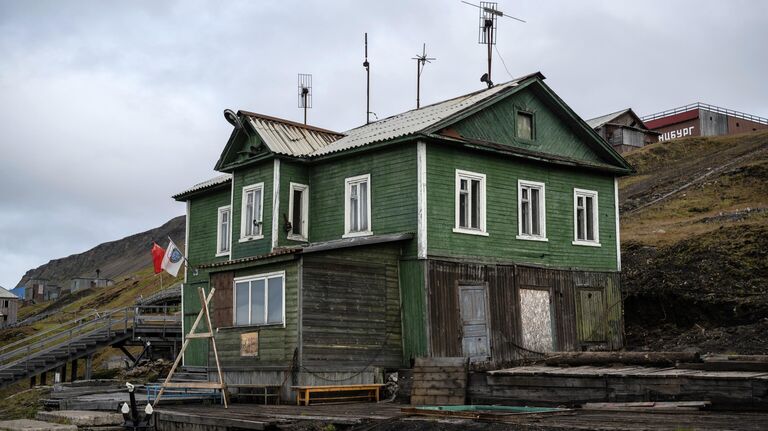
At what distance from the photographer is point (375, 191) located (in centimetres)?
2552

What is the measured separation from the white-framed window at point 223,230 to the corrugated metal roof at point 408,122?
510 centimetres

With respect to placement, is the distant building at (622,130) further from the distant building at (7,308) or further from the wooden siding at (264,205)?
the distant building at (7,308)

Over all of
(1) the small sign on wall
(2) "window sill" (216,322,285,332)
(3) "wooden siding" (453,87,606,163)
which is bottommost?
(1) the small sign on wall

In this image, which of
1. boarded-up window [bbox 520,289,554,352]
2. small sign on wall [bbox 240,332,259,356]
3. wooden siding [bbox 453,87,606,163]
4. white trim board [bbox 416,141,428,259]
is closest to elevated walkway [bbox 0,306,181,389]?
small sign on wall [bbox 240,332,259,356]

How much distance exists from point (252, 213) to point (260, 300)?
17.1 feet

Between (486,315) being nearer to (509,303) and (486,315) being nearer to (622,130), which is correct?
(509,303)

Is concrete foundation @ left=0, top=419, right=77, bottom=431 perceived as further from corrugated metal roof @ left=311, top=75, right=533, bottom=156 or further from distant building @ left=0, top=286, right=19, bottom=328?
distant building @ left=0, top=286, right=19, bottom=328

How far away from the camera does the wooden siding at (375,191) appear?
80.5ft

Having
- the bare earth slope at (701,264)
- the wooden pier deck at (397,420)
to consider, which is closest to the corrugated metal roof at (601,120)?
the bare earth slope at (701,264)

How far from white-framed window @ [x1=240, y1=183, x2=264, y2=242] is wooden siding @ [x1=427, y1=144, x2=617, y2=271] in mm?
5815

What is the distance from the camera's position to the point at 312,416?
17531mm

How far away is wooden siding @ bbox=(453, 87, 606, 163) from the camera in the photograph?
26422mm

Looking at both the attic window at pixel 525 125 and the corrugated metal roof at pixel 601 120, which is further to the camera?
the corrugated metal roof at pixel 601 120

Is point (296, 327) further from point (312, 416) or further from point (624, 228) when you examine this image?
point (624, 228)
